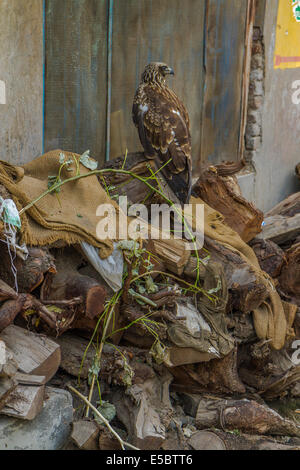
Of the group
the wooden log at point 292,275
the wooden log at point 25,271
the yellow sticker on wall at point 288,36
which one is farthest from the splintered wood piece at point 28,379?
the yellow sticker on wall at point 288,36

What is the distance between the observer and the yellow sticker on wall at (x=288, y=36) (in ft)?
22.7

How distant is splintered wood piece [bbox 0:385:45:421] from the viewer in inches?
102

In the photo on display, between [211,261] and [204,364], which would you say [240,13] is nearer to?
[211,261]

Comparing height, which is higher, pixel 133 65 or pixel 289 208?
pixel 133 65

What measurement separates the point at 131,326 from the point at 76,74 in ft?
7.31

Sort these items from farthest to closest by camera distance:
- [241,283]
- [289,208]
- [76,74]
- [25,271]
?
[289,208]
[76,74]
[241,283]
[25,271]

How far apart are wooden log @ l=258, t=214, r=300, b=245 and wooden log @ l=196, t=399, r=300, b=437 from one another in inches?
79.1

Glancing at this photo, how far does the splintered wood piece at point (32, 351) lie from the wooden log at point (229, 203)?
7.20 ft

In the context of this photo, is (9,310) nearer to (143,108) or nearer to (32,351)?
(32,351)

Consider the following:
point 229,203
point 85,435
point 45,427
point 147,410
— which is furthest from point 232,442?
point 229,203

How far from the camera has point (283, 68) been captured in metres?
7.14

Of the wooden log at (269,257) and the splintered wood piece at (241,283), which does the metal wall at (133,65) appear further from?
the splintered wood piece at (241,283)

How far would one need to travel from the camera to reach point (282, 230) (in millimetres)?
5254
